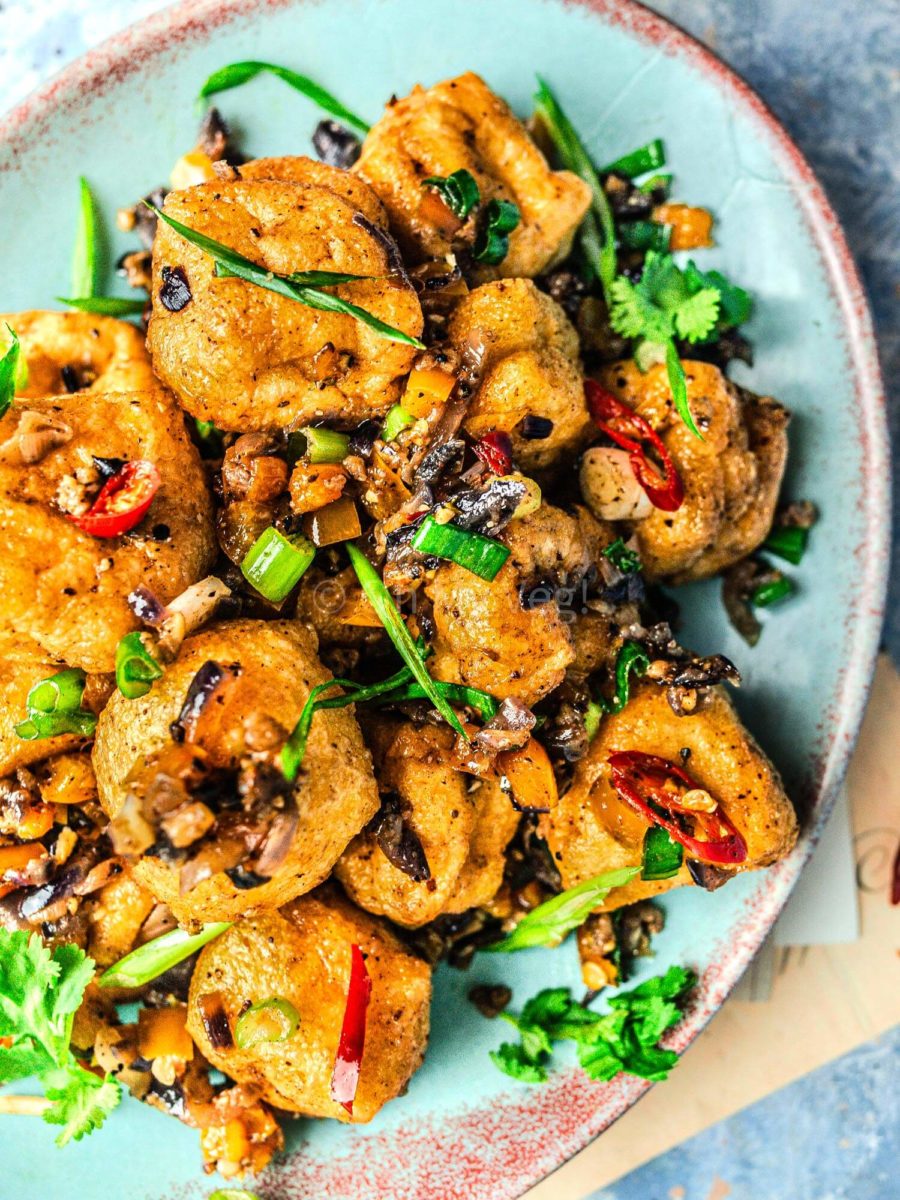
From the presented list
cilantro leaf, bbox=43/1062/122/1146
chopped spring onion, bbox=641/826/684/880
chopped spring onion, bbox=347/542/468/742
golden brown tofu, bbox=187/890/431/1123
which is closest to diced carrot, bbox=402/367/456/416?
chopped spring onion, bbox=347/542/468/742

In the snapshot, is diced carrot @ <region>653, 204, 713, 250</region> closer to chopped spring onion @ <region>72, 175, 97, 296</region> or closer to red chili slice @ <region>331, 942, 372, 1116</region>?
chopped spring onion @ <region>72, 175, 97, 296</region>

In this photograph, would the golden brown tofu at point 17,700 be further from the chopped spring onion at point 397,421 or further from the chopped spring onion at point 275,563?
the chopped spring onion at point 397,421

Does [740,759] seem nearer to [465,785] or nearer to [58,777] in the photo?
[465,785]

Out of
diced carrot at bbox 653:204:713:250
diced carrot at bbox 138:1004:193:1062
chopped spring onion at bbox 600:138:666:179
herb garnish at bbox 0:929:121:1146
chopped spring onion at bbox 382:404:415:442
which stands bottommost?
diced carrot at bbox 138:1004:193:1062

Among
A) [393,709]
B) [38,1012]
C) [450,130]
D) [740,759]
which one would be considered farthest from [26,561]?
[740,759]

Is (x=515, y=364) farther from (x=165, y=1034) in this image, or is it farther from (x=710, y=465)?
(x=165, y=1034)
